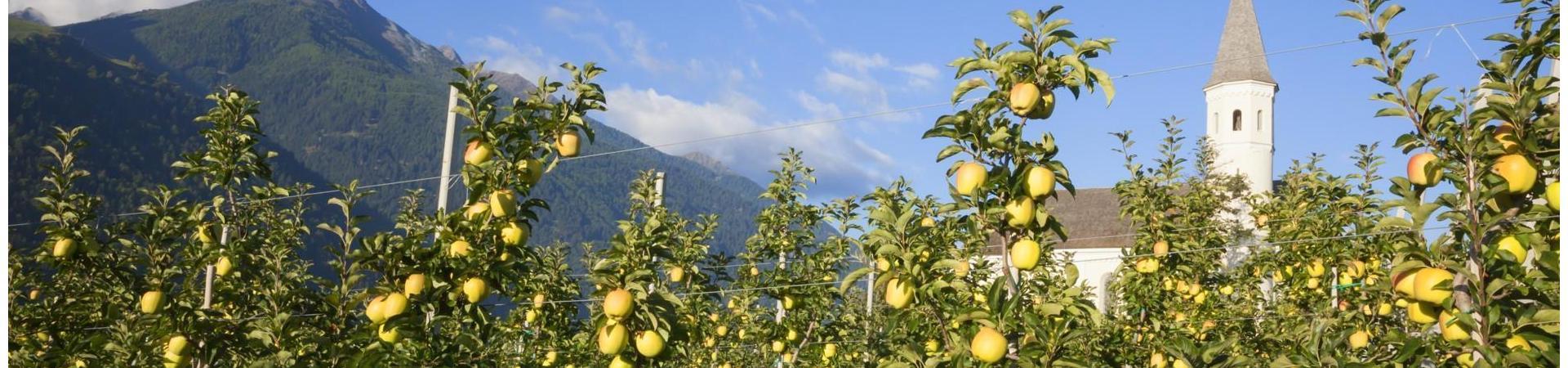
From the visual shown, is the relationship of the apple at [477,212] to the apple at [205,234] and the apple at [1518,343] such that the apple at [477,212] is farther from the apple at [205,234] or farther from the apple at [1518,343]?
the apple at [1518,343]

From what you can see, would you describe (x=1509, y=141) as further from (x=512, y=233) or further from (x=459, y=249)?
(x=459, y=249)

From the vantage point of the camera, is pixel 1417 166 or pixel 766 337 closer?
pixel 1417 166

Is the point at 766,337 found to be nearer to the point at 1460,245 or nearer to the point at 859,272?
the point at 859,272

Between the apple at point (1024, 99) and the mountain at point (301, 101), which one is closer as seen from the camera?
the apple at point (1024, 99)

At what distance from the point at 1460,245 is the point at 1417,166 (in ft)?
1.23

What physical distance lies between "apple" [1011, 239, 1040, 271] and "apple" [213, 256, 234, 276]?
3.63 meters

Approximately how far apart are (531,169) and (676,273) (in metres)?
3.94

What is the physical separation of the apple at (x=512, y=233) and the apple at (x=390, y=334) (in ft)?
1.77

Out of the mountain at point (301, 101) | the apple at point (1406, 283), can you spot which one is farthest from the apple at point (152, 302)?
the mountain at point (301, 101)

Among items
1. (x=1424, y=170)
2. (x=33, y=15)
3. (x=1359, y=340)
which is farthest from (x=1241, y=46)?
(x=33, y=15)

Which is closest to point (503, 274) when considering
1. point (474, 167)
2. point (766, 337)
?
point (474, 167)

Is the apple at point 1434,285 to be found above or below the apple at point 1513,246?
below

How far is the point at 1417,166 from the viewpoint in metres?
3.57

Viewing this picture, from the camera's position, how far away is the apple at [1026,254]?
3.60 meters
